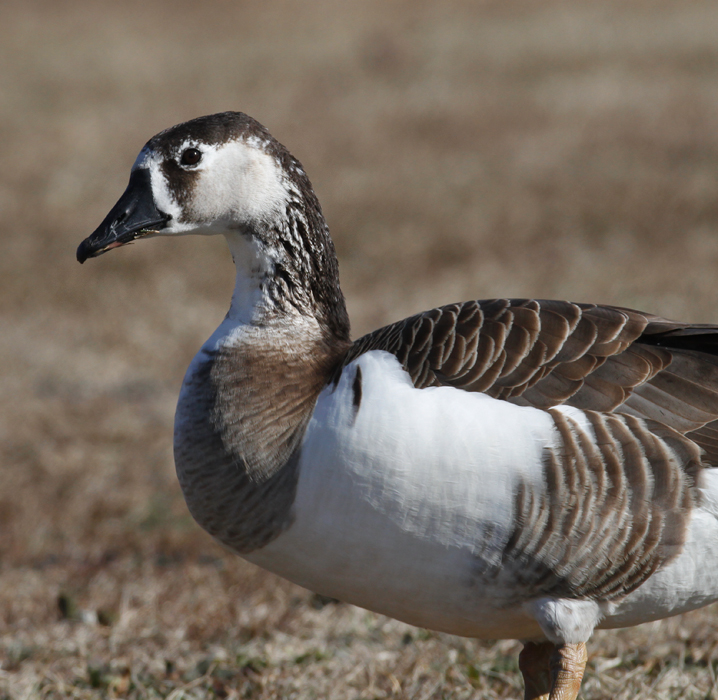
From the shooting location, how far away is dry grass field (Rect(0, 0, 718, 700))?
13.6 ft

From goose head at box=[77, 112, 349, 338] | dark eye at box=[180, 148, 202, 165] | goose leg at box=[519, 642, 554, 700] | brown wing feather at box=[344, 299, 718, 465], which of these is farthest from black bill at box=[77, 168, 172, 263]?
goose leg at box=[519, 642, 554, 700]

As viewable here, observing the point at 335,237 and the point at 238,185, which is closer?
the point at 238,185

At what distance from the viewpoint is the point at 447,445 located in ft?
9.44

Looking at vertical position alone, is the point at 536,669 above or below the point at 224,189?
below

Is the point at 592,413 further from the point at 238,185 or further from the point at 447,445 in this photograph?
the point at 238,185

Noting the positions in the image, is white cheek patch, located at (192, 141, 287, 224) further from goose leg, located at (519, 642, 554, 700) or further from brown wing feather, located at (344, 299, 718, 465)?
goose leg, located at (519, 642, 554, 700)

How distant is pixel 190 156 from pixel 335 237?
841 cm

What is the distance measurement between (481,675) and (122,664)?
5.05 feet

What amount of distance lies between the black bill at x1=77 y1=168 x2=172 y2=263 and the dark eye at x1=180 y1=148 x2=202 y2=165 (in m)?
0.14

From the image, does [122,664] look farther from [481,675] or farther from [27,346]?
[27,346]

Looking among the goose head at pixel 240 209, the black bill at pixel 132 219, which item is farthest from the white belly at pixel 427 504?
the black bill at pixel 132 219

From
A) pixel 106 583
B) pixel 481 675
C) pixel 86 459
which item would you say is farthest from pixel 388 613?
pixel 86 459

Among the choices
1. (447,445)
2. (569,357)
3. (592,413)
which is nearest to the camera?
(447,445)

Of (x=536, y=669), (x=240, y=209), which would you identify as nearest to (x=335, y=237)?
(x=240, y=209)
